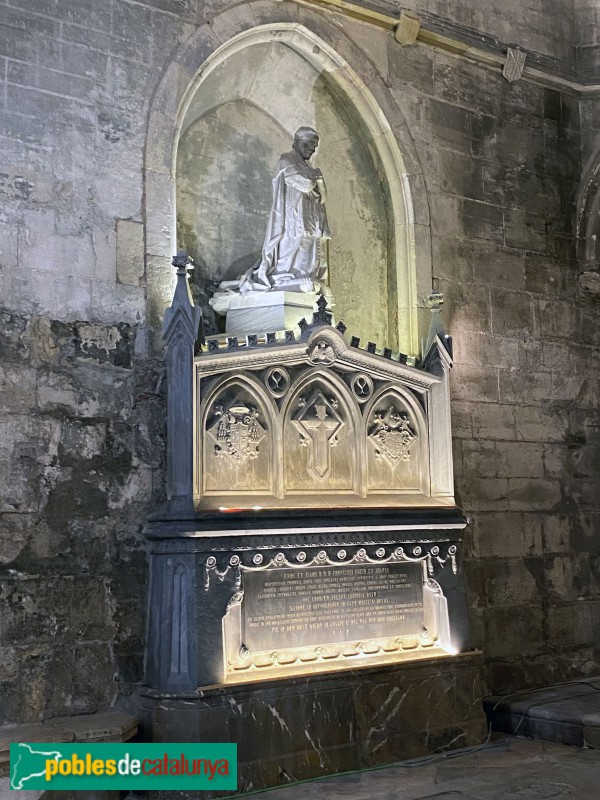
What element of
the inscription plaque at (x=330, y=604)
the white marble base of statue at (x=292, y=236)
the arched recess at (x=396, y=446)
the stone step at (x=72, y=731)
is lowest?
the stone step at (x=72, y=731)

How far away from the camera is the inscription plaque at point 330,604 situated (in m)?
5.33

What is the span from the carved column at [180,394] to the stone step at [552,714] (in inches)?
101

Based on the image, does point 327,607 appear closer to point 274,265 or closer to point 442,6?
point 274,265

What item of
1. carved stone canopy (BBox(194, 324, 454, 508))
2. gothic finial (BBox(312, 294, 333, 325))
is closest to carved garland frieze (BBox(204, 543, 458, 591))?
carved stone canopy (BBox(194, 324, 454, 508))

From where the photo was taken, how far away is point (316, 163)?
23.4 feet

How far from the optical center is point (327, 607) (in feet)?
18.3

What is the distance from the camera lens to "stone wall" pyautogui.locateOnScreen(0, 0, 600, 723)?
17.1 ft

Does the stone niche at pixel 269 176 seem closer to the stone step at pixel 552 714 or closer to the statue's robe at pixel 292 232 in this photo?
the statue's robe at pixel 292 232

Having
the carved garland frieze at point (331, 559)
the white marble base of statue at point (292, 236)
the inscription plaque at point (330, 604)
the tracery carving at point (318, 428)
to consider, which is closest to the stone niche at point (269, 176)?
the white marble base of statue at point (292, 236)

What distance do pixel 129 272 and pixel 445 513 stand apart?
233 cm

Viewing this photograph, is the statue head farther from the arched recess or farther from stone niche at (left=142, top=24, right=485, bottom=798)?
the arched recess

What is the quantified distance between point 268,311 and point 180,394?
1.02m

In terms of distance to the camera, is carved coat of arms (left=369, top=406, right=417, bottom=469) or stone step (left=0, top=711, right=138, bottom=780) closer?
stone step (left=0, top=711, right=138, bottom=780)

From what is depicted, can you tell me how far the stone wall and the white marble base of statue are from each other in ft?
2.14
